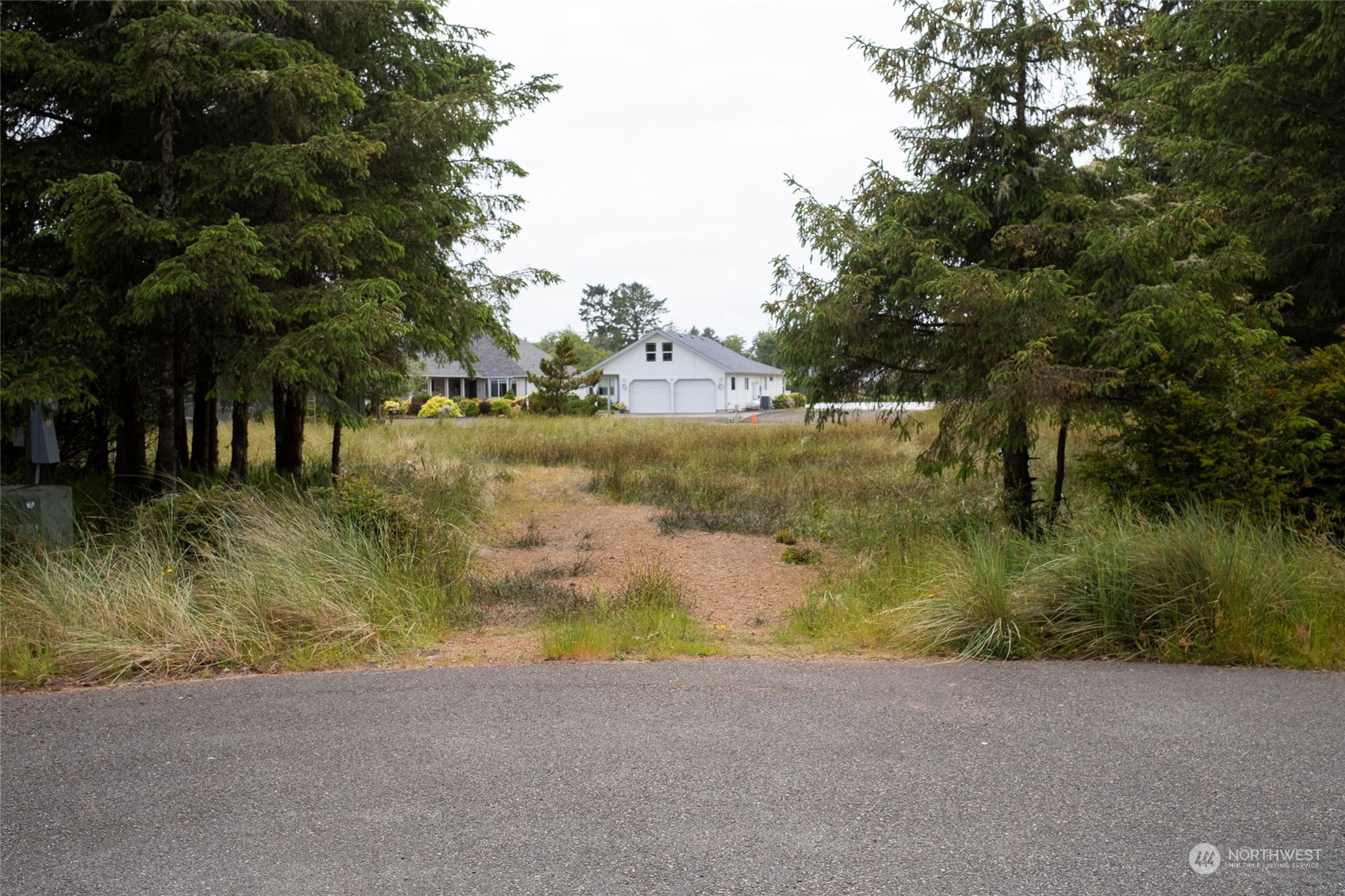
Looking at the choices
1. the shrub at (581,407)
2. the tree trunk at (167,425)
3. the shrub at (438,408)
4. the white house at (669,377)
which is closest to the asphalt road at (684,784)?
the tree trunk at (167,425)

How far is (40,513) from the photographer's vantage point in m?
8.52

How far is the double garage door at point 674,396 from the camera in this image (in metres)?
57.2

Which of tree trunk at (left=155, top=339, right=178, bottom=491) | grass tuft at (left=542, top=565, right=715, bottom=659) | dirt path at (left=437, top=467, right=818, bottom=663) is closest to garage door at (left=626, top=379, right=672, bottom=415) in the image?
→ dirt path at (left=437, top=467, right=818, bottom=663)

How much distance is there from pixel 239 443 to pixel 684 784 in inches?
373

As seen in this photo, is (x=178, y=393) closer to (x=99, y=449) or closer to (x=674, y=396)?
(x=99, y=449)

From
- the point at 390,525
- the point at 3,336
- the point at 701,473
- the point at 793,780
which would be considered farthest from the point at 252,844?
the point at 701,473

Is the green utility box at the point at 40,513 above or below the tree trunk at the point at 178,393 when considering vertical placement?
below

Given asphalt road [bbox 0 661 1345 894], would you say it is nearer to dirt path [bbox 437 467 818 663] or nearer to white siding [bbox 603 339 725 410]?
dirt path [bbox 437 467 818 663]

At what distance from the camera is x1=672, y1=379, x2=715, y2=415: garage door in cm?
5719

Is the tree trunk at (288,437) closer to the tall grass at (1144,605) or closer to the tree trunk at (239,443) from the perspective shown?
the tree trunk at (239,443)

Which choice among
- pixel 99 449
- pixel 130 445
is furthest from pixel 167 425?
pixel 99 449

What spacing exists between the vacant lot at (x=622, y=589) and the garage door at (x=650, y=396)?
45.2m

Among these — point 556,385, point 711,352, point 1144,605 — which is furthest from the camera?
point 711,352

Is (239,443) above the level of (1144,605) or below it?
above
